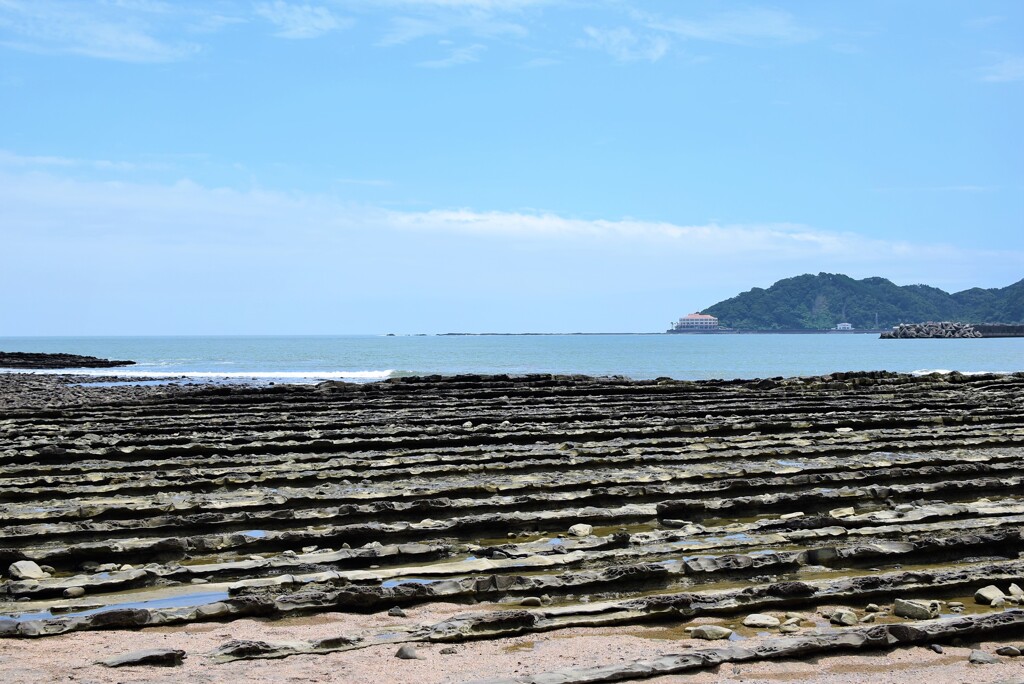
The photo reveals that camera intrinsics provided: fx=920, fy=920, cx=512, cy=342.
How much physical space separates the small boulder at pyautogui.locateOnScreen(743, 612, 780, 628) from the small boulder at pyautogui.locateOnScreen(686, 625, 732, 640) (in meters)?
0.29

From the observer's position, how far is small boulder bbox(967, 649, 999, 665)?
220 inches

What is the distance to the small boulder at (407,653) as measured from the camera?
567 centimetres

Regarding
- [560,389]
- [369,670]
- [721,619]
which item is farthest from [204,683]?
[560,389]

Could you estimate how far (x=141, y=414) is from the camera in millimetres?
19906

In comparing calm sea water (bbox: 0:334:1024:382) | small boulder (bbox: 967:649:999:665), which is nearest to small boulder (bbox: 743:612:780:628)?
small boulder (bbox: 967:649:999:665)

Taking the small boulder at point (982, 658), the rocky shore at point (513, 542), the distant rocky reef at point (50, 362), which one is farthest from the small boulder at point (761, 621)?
the distant rocky reef at point (50, 362)

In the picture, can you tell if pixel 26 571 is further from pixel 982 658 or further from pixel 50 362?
pixel 50 362

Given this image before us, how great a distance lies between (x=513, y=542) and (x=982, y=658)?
14.3ft

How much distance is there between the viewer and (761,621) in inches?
253

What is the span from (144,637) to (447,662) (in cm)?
207

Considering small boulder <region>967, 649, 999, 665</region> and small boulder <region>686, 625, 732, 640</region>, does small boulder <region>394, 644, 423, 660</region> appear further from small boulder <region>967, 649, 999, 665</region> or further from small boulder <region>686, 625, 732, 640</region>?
small boulder <region>967, 649, 999, 665</region>

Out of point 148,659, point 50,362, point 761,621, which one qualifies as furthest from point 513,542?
point 50,362

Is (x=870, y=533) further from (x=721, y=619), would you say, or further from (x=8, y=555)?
(x=8, y=555)

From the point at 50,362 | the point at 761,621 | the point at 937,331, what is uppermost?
the point at 937,331
